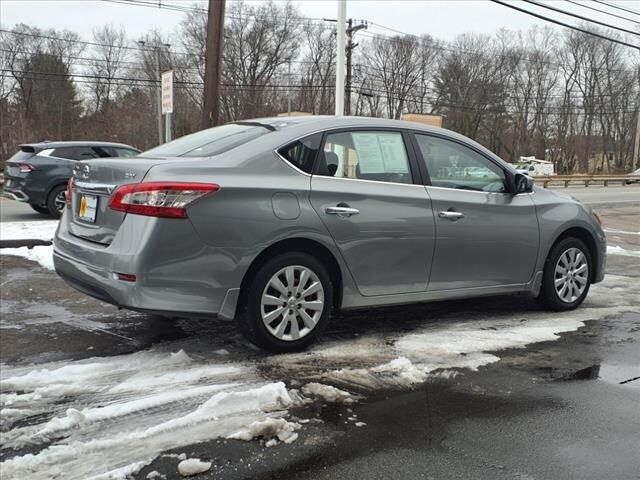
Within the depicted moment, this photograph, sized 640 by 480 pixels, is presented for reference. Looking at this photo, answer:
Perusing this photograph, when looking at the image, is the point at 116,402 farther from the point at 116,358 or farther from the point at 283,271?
the point at 283,271

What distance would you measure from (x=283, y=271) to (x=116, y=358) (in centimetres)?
127

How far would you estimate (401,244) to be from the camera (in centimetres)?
470

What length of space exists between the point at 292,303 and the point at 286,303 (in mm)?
43

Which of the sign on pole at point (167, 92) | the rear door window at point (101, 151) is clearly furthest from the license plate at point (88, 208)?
the rear door window at point (101, 151)

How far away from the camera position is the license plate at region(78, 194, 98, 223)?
4.22m

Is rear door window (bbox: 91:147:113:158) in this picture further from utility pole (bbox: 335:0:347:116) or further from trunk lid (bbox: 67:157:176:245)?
trunk lid (bbox: 67:157:176:245)

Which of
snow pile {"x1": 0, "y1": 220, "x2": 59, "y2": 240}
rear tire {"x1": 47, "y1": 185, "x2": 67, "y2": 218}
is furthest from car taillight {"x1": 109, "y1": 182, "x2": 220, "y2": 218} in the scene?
rear tire {"x1": 47, "y1": 185, "x2": 67, "y2": 218}

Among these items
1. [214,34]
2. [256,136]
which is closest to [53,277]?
[256,136]

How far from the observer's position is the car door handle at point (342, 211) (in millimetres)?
4358

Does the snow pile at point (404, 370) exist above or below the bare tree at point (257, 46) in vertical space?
below

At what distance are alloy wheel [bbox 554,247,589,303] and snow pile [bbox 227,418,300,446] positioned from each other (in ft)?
11.5

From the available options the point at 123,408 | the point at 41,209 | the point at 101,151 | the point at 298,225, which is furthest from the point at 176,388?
the point at 41,209

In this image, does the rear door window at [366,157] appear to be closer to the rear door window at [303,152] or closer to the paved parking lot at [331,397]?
the rear door window at [303,152]

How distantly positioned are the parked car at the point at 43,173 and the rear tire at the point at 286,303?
869 centimetres
